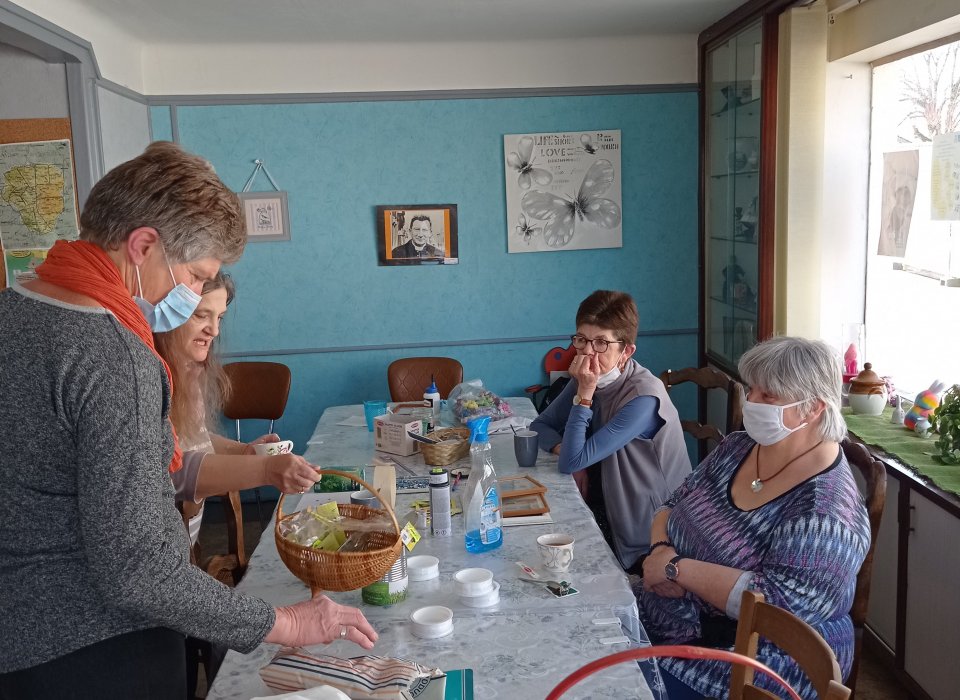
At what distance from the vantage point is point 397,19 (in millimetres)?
3797

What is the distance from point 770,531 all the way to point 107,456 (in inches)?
55.8

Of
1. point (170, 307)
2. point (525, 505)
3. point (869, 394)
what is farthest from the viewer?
point (869, 394)

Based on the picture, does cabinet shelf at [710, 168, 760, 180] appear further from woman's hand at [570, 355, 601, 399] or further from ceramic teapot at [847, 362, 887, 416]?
woman's hand at [570, 355, 601, 399]

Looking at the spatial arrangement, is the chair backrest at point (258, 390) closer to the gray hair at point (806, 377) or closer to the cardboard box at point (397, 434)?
the cardboard box at point (397, 434)

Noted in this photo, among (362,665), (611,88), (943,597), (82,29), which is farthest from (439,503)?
(611,88)

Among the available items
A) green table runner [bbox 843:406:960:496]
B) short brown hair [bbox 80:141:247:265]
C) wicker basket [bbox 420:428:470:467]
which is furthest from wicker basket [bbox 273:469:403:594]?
green table runner [bbox 843:406:960:496]

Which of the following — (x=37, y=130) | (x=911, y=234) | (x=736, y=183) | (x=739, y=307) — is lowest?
(x=739, y=307)

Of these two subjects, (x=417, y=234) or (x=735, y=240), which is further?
(x=417, y=234)

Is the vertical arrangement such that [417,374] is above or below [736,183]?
below

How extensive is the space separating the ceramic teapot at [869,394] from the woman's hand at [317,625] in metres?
2.41

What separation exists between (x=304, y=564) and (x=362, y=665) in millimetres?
269

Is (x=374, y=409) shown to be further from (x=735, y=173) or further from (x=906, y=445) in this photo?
(x=735, y=173)

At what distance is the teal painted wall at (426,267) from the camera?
439 cm

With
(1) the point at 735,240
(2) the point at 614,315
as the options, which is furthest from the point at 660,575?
(1) the point at 735,240
